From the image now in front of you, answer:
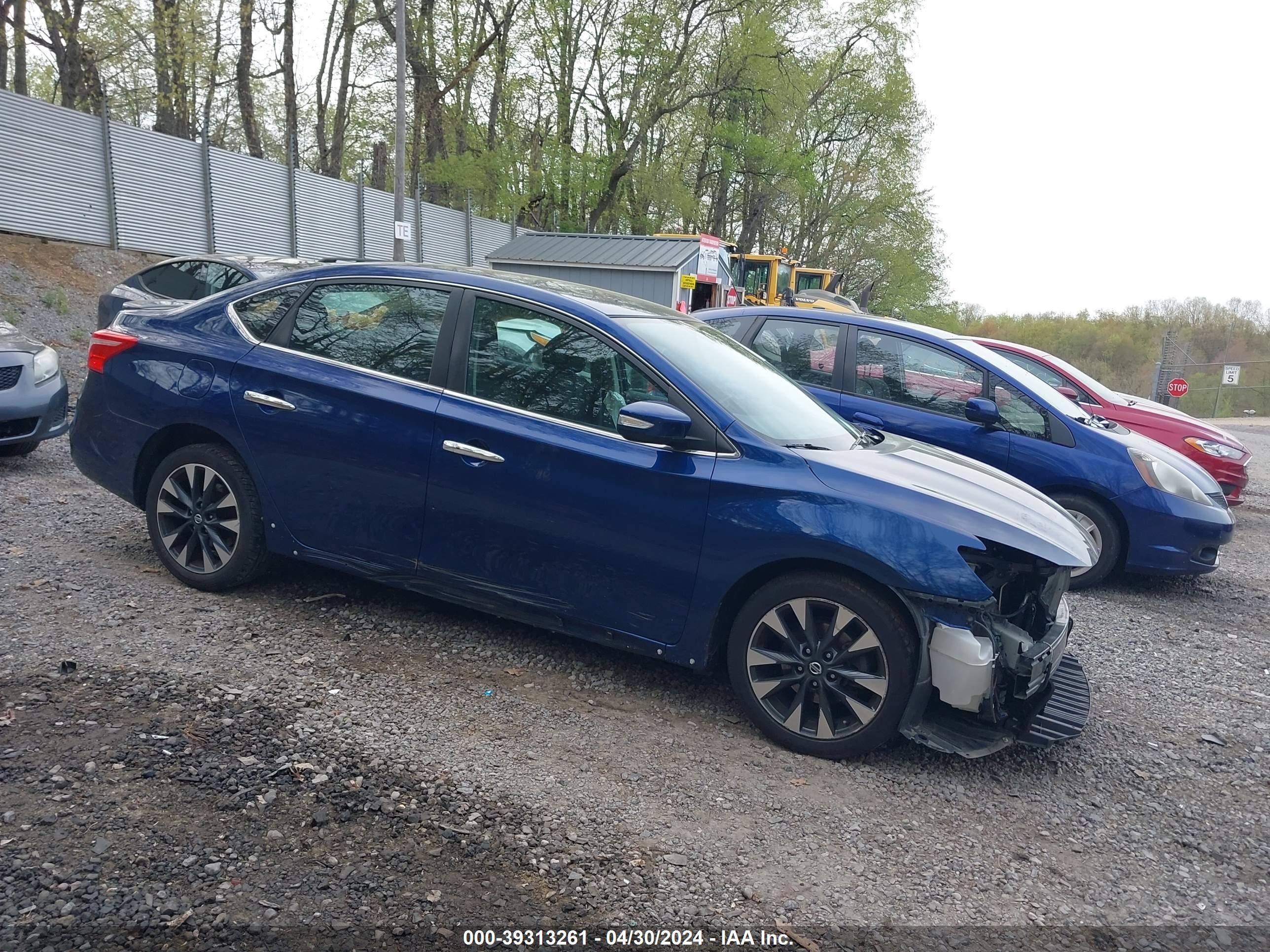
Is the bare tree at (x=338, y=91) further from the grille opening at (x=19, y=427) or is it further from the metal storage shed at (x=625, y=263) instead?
the grille opening at (x=19, y=427)

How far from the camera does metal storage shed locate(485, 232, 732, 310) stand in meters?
27.6

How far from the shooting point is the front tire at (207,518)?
4.54m

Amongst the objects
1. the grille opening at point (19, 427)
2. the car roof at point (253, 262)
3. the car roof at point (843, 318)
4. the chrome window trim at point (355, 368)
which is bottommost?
the grille opening at point (19, 427)

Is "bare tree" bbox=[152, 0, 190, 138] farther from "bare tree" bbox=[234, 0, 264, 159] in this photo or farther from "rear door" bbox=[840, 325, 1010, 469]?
"rear door" bbox=[840, 325, 1010, 469]

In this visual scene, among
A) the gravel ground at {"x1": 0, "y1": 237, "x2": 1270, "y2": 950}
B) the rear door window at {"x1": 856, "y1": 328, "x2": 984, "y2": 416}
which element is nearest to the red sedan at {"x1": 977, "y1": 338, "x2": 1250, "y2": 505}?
the rear door window at {"x1": 856, "y1": 328, "x2": 984, "y2": 416}

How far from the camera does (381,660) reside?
416 cm

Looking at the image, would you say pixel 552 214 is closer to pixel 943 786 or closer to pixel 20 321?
pixel 20 321

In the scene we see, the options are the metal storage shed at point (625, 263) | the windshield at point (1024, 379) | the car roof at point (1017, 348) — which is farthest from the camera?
the metal storage shed at point (625, 263)

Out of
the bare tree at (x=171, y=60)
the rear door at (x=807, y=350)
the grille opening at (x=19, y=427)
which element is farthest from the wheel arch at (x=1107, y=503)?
the bare tree at (x=171, y=60)

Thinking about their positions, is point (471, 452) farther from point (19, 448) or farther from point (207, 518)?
point (19, 448)

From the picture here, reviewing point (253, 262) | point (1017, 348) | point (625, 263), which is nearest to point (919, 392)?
point (1017, 348)

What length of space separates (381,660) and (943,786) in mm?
2371

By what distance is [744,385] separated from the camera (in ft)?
14.3

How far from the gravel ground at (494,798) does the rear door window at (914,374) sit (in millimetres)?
2527
